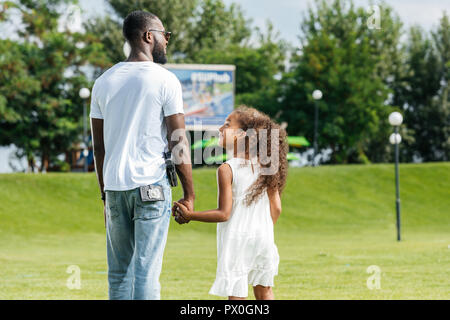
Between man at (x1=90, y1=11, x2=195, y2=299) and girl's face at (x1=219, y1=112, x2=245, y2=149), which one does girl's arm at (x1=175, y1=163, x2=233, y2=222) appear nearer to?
girl's face at (x1=219, y1=112, x2=245, y2=149)

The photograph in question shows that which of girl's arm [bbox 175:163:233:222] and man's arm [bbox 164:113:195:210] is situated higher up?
man's arm [bbox 164:113:195:210]

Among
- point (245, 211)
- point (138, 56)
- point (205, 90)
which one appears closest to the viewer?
point (138, 56)

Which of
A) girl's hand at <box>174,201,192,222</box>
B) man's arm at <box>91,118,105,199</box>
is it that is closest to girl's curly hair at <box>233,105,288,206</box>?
girl's hand at <box>174,201,192,222</box>

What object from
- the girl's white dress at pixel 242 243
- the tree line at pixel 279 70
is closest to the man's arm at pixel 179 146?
the girl's white dress at pixel 242 243

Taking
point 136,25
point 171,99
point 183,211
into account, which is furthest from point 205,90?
point 171,99

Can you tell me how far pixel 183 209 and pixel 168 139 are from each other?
0.44 meters

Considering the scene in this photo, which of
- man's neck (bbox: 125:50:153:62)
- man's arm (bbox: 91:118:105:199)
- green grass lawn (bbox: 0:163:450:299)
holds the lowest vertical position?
green grass lawn (bbox: 0:163:450:299)

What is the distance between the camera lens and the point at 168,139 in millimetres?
4027

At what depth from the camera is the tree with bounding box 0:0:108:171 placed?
40.8 m

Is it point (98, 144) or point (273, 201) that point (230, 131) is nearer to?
point (273, 201)

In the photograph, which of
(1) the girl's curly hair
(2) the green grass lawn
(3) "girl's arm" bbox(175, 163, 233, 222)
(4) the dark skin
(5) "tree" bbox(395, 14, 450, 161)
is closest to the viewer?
(4) the dark skin

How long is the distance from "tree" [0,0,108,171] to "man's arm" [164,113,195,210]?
3767 centimetres

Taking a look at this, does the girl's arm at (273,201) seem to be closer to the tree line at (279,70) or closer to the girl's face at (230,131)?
the girl's face at (230,131)
